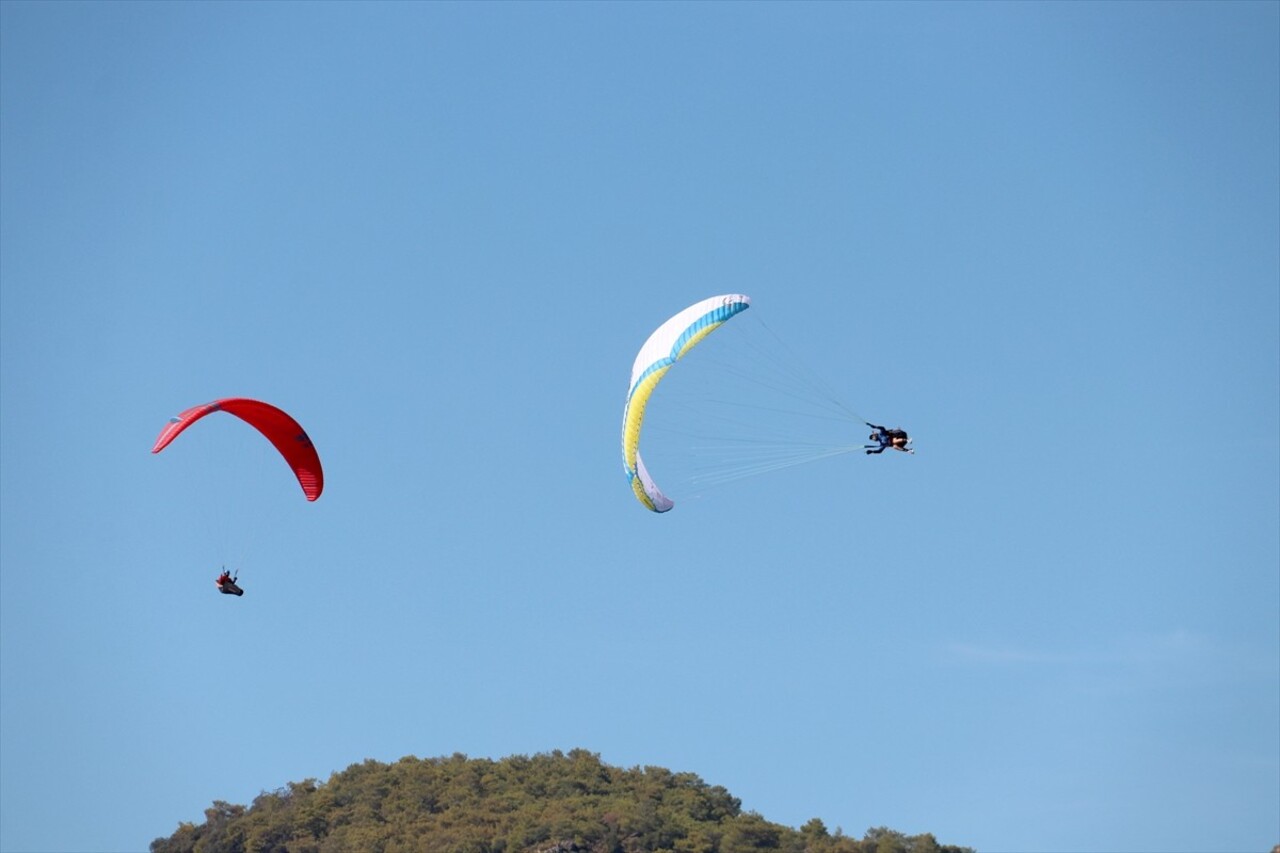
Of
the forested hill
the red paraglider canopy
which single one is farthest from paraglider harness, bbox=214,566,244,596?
the forested hill

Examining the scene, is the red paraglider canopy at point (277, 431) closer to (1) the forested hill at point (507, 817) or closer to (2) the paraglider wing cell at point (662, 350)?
(2) the paraglider wing cell at point (662, 350)

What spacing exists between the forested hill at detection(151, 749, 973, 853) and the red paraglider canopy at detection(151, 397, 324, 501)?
877 inches

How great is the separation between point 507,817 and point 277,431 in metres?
25.7

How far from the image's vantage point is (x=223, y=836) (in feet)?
282

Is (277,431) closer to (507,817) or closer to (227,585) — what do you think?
(227,585)

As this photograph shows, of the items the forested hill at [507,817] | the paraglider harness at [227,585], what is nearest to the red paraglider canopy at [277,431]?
the paraglider harness at [227,585]

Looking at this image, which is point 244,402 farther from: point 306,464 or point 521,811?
point 521,811

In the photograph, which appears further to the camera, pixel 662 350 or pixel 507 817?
pixel 507 817

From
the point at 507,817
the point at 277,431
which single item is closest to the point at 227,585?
the point at 277,431

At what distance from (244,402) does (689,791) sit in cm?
3066

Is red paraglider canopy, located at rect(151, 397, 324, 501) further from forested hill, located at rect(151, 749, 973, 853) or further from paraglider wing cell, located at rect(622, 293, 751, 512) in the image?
forested hill, located at rect(151, 749, 973, 853)

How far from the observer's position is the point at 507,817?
8181 centimetres

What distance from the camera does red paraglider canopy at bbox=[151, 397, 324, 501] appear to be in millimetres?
57719

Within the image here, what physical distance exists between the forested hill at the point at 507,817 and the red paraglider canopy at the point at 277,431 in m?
22.3
